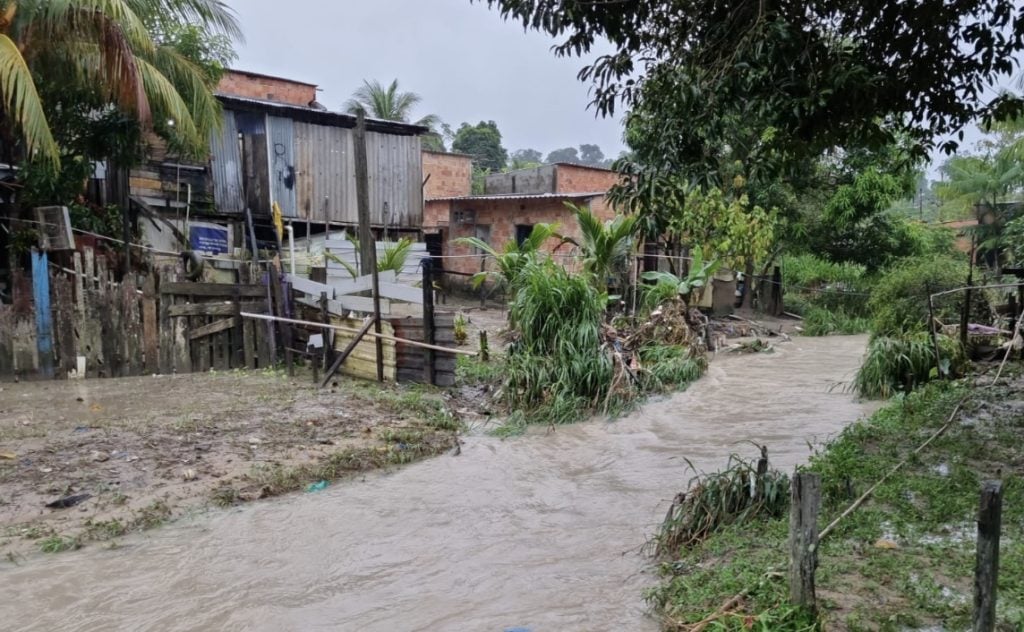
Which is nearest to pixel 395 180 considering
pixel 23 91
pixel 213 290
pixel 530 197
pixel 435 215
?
pixel 530 197

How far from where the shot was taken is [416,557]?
16.3 ft

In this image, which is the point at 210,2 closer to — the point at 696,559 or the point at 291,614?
the point at 291,614

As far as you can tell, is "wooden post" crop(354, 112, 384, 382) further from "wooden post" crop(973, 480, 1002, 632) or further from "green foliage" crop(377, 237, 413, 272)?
"wooden post" crop(973, 480, 1002, 632)

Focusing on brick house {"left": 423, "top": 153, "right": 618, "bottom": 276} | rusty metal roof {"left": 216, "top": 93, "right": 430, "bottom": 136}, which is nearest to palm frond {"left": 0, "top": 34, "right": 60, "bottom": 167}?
rusty metal roof {"left": 216, "top": 93, "right": 430, "bottom": 136}

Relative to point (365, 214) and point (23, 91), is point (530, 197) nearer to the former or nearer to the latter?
point (365, 214)

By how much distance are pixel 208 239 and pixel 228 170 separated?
1563 millimetres

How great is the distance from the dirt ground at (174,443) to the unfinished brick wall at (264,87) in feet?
39.1

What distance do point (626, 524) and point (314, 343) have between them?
5.32m

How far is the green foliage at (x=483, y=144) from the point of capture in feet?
129

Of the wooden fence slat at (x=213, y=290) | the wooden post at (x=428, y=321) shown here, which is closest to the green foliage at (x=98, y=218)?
the wooden fence slat at (x=213, y=290)

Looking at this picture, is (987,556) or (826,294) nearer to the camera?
(987,556)

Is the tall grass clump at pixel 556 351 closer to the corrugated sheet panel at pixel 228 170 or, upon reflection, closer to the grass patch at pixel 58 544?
the grass patch at pixel 58 544

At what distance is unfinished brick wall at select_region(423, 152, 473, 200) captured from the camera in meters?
26.0

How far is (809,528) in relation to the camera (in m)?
3.11
